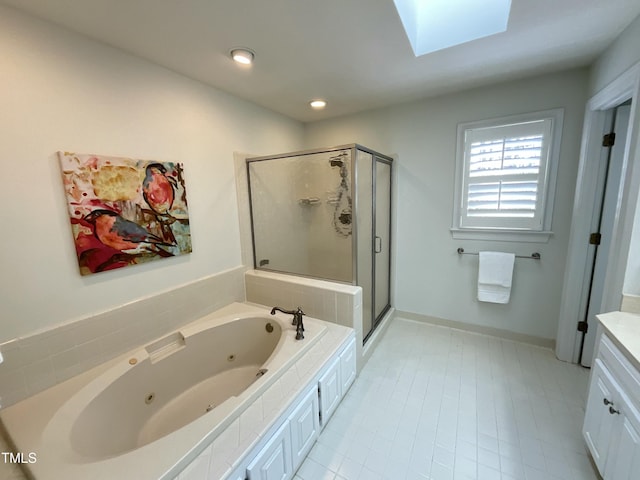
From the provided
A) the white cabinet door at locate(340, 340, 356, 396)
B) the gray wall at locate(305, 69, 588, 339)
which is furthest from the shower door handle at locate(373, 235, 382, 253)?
the white cabinet door at locate(340, 340, 356, 396)

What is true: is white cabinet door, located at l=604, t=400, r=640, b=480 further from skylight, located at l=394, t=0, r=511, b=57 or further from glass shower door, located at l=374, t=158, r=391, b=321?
skylight, located at l=394, t=0, r=511, b=57

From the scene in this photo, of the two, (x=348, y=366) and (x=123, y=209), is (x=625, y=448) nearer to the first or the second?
→ (x=348, y=366)

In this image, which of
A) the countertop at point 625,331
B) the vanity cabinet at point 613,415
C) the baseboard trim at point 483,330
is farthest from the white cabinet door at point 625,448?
the baseboard trim at point 483,330

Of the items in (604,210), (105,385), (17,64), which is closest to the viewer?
(17,64)

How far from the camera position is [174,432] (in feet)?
3.63

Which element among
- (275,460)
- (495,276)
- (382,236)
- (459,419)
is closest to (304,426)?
(275,460)

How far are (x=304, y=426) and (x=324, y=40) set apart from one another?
2188 mm

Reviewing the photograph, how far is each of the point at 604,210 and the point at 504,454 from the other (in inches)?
72.2

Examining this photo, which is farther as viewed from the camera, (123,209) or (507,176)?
(507,176)

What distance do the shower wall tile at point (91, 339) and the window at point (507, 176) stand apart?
8.16ft

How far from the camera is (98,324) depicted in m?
1.58

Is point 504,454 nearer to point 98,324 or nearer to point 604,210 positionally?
point 604,210

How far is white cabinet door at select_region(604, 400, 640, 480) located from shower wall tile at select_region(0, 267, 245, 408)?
2.49 m

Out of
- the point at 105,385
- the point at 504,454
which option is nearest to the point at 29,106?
the point at 105,385
